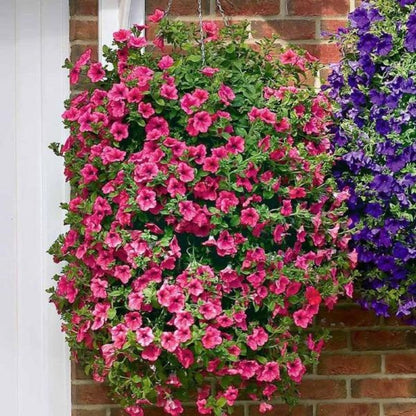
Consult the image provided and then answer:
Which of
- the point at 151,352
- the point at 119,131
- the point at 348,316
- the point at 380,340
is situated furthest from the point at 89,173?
the point at 380,340

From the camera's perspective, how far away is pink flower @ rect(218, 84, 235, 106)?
2273 millimetres

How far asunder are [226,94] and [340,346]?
36.1 inches

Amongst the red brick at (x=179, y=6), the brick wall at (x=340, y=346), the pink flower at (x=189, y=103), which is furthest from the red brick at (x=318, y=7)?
the pink flower at (x=189, y=103)

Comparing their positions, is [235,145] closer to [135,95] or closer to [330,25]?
[135,95]

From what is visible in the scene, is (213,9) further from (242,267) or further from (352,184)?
(242,267)

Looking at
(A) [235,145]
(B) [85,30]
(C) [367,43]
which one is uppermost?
(B) [85,30]

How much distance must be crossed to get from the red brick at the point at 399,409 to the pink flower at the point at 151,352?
93 cm

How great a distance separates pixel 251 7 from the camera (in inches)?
111

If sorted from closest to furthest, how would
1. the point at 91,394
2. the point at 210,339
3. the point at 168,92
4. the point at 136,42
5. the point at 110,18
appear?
the point at 210,339, the point at 168,92, the point at 136,42, the point at 110,18, the point at 91,394

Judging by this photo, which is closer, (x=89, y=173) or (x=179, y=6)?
(x=89, y=173)

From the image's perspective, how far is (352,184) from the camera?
2.45 metres

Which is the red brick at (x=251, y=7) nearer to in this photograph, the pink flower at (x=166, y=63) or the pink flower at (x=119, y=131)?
the pink flower at (x=166, y=63)

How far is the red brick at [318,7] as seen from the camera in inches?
112

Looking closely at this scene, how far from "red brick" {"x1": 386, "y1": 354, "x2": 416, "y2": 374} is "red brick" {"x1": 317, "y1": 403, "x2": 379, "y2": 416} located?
12cm
